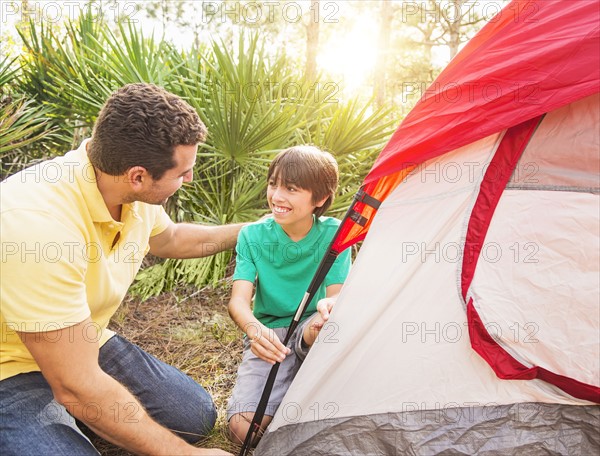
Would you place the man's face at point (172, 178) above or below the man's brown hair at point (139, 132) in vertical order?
below

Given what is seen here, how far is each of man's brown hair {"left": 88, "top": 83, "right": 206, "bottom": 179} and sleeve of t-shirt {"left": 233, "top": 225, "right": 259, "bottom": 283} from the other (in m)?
0.63

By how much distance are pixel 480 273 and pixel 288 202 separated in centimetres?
83

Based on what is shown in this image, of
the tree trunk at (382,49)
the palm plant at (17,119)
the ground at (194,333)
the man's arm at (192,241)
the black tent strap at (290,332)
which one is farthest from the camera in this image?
the tree trunk at (382,49)

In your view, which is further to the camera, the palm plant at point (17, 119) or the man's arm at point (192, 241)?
the palm plant at point (17, 119)

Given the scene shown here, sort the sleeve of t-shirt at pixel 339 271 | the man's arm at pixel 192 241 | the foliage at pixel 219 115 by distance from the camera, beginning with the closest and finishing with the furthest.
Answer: the sleeve of t-shirt at pixel 339 271 → the man's arm at pixel 192 241 → the foliage at pixel 219 115

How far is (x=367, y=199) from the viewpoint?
202 cm

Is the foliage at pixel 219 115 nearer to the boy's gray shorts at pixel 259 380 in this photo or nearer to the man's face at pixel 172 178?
the boy's gray shorts at pixel 259 380

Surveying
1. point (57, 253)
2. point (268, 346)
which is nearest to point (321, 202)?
point (268, 346)

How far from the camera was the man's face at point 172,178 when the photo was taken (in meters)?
1.90

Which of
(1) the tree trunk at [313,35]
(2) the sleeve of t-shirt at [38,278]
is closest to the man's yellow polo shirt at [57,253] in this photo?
(2) the sleeve of t-shirt at [38,278]

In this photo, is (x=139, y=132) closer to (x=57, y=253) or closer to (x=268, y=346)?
(x=57, y=253)

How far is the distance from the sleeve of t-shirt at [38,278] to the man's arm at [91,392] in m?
0.04

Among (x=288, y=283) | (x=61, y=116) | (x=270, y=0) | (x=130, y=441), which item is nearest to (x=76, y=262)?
(x=130, y=441)

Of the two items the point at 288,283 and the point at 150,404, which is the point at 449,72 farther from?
the point at 150,404
